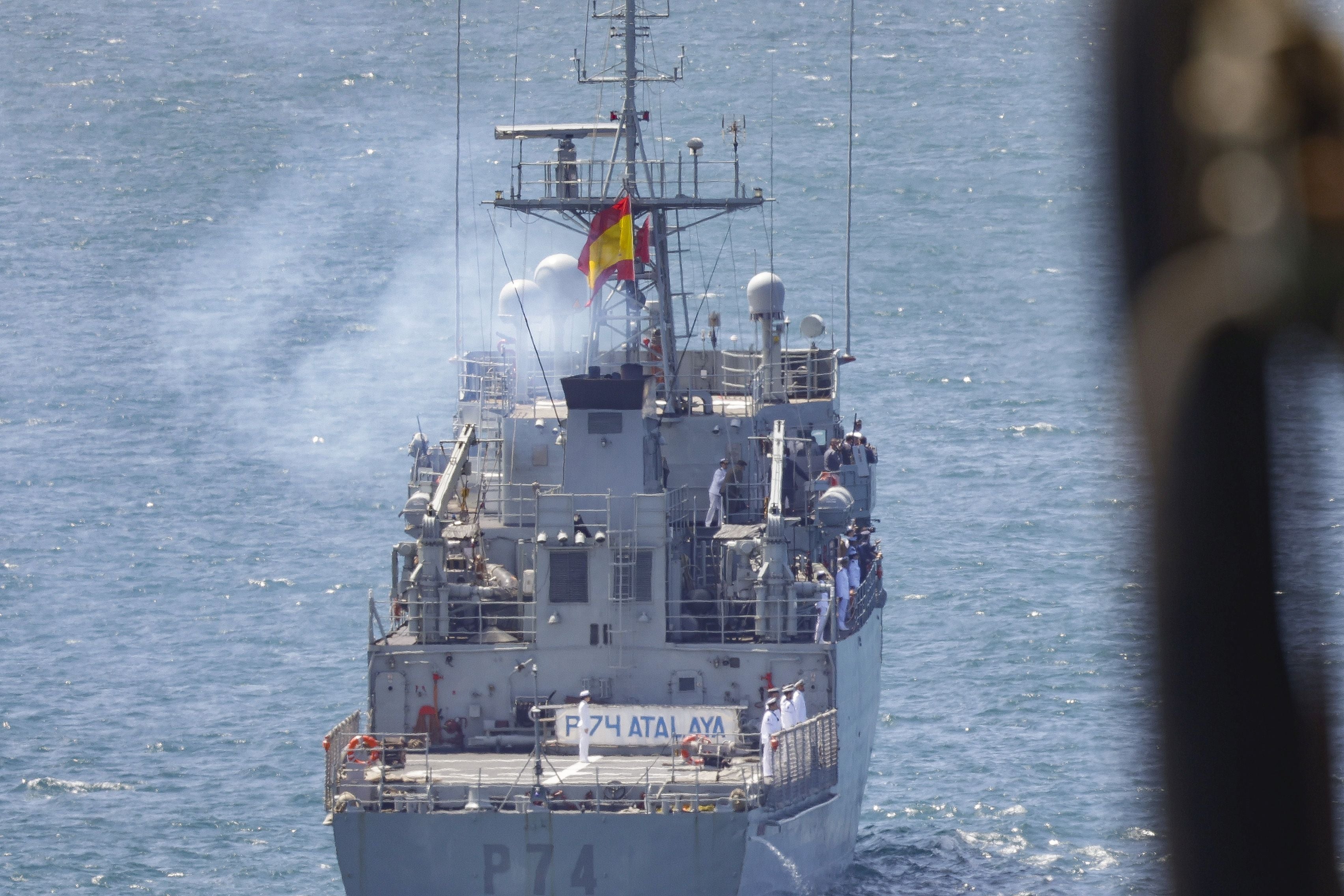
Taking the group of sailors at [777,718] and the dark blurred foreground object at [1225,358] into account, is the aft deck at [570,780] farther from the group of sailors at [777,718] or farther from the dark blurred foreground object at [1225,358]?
the dark blurred foreground object at [1225,358]

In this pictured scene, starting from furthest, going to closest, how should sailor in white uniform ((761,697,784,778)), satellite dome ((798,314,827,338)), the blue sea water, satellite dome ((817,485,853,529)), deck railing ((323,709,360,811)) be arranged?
the blue sea water, satellite dome ((798,314,827,338)), satellite dome ((817,485,853,529)), deck railing ((323,709,360,811)), sailor in white uniform ((761,697,784,778))

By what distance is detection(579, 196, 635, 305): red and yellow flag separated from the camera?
102 feet

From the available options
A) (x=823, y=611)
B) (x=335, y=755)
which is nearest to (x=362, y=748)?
(x=335, y=755)

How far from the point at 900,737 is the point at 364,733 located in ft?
48.4

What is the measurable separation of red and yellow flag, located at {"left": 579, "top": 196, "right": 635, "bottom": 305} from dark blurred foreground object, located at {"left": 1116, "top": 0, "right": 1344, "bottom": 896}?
14.9 metres

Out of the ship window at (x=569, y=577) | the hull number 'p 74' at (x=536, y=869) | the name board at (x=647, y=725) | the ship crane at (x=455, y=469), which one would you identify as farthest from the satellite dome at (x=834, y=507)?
the hull number 'p 74' at (x=536, y=869)

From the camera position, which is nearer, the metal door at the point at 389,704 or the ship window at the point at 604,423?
the metal door at the point at 389,704

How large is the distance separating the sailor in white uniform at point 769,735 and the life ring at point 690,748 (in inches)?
30.3

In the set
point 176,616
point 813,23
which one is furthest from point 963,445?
point 813,23

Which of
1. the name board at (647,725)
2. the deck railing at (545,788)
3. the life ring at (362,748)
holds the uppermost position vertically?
the name board at (647,725)

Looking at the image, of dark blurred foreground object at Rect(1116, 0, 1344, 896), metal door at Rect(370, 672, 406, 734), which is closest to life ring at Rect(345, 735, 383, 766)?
metal door at Rect(370, 672, 406, 734)

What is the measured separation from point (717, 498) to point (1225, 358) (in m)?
14.4

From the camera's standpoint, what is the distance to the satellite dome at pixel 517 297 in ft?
115

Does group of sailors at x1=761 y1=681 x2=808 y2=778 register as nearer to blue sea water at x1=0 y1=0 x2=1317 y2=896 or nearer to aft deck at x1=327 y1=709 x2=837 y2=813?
aft deck at x1=327 y1=709 x2=837 y2=813
